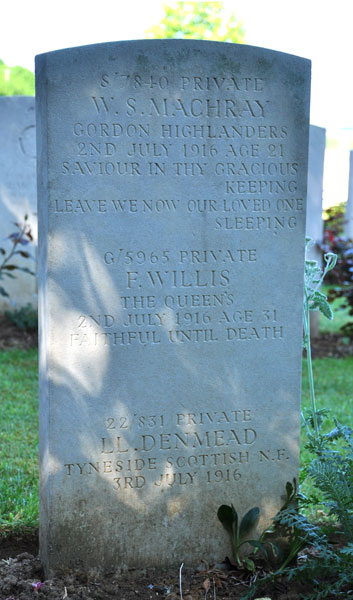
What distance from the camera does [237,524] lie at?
127 inches

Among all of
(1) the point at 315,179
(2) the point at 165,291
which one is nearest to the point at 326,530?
(2) the point at 165,291

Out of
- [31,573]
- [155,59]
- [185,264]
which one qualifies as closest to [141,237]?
[185,264]

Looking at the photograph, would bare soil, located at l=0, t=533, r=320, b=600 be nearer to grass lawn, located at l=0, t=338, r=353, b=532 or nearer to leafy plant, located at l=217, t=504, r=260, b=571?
leafy plant, located at l=217, t=504, r=260, b=571

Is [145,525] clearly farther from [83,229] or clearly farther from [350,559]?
[83,229]

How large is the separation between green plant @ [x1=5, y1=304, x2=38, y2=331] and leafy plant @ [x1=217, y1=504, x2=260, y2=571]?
5175 millimetres

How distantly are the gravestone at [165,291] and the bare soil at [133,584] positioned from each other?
7 centimetres

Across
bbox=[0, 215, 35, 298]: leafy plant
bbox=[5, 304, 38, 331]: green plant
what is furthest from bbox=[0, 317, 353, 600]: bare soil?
bbox=[5, 304, 38, 331]: green plant

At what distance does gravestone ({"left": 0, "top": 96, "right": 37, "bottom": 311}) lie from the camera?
7953mm

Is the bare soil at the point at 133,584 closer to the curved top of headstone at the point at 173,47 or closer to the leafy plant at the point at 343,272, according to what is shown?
the curved top of headstone at the point at 173,47

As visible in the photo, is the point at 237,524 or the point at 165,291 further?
the point at 237,524

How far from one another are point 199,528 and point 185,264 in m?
1.20

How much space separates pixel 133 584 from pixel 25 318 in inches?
209

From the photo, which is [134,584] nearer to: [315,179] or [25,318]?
[25,318]

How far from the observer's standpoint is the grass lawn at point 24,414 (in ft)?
A: 12.5
